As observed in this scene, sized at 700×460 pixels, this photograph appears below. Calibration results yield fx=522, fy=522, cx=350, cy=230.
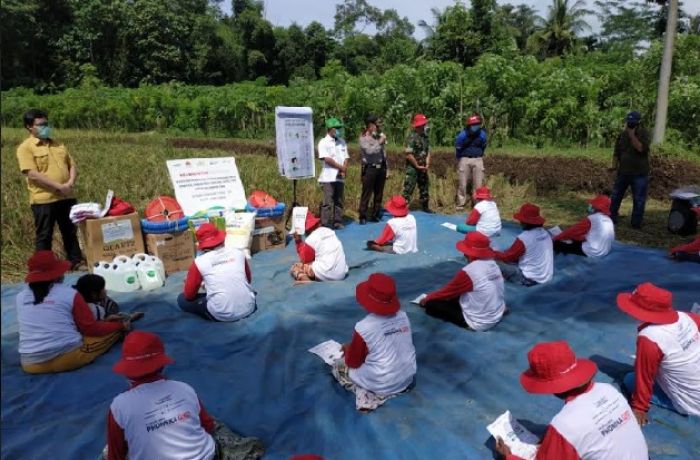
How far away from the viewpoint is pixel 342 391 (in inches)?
143

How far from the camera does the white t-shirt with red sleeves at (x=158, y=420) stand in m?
2.57

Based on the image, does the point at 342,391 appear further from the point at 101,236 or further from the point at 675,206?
the point at 675,206

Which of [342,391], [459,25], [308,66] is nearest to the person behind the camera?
[342,391]

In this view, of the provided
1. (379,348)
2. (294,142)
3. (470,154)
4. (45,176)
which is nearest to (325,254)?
(379,348)

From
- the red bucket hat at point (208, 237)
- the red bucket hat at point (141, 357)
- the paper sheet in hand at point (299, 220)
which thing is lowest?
the paper sheet in hand at point (299, 220)

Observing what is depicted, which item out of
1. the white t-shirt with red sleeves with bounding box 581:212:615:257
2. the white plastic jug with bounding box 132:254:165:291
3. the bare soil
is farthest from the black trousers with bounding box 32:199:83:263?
the bare soil

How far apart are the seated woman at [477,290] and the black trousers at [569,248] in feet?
8.43

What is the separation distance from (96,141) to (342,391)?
51.0 ft

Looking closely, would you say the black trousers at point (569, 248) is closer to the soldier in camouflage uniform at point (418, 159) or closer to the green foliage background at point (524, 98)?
the soldier in camouflage uniform at point (418, 159)

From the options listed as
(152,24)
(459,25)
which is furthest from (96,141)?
(459,25)

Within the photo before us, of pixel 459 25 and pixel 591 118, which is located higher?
pixel 459 25

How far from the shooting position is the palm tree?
36.4 metres

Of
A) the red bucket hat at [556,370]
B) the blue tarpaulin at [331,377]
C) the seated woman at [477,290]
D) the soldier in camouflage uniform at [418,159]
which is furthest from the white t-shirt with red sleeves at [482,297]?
the soldier in camouflage uniform at [418,159]

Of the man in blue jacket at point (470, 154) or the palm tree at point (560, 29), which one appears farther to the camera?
the palm tree at point (560, 29)
